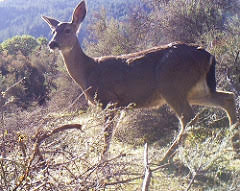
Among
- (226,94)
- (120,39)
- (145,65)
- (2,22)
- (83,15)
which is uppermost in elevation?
(83,15)

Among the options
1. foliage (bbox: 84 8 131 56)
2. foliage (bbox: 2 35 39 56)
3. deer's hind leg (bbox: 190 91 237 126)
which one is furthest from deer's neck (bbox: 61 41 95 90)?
foliage (bbox: 2 35 39 56)

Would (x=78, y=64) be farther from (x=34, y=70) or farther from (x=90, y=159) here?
(x=34, y=70)

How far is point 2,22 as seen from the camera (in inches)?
2562

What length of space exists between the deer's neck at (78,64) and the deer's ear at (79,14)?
22.8 inches

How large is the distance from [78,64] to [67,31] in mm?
816

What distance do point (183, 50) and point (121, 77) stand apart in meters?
1.20

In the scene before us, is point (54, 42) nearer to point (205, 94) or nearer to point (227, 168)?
point (205, 94)

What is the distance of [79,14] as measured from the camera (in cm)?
793

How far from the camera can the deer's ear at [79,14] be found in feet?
25.5

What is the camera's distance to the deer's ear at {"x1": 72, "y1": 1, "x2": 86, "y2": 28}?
777cm

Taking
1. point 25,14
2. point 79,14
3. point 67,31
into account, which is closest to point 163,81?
point 67,31

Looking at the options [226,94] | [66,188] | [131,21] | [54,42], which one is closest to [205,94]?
[226,94]

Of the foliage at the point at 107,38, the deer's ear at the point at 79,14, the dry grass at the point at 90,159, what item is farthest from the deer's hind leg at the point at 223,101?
the foliage at the point at 107,38

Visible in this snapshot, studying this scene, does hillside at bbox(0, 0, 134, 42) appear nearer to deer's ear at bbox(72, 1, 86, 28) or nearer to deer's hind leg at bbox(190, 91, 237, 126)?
deer's ear at bbox(72, 1, 86, 28)
